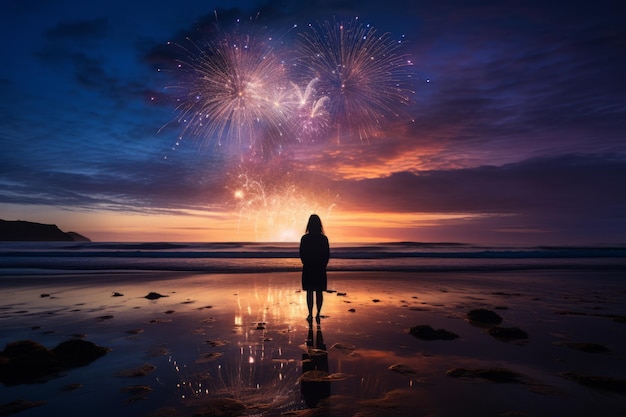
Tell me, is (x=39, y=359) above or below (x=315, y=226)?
below

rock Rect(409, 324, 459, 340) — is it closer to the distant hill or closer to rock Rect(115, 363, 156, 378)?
rock Rect(115, 363, 156, 378)

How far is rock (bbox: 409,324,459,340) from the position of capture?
27.7 ft

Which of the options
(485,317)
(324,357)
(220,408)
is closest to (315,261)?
(324,357)

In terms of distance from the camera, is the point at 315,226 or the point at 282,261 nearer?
the point at 315,226

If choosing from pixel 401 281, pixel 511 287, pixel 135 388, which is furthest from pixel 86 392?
pixel 511 287

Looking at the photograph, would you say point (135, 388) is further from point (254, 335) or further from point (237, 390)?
point (254, 335)

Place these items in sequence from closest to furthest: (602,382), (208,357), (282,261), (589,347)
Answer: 1. (602,382)
2. (208,357)
3. (589,347)
4. (282,261)

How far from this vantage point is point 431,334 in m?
8.48

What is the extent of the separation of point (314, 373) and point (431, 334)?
3682 mm

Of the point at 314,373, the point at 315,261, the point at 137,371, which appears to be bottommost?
the point at 137,371

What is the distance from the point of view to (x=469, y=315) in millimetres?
10430

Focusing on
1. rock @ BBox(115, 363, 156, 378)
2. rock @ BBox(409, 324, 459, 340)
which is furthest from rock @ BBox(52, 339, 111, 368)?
rock @ BBox(409, 324, 459, 340)

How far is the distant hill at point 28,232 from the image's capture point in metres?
146

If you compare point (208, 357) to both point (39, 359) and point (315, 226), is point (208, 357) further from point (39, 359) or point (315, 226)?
point (315, 226)
